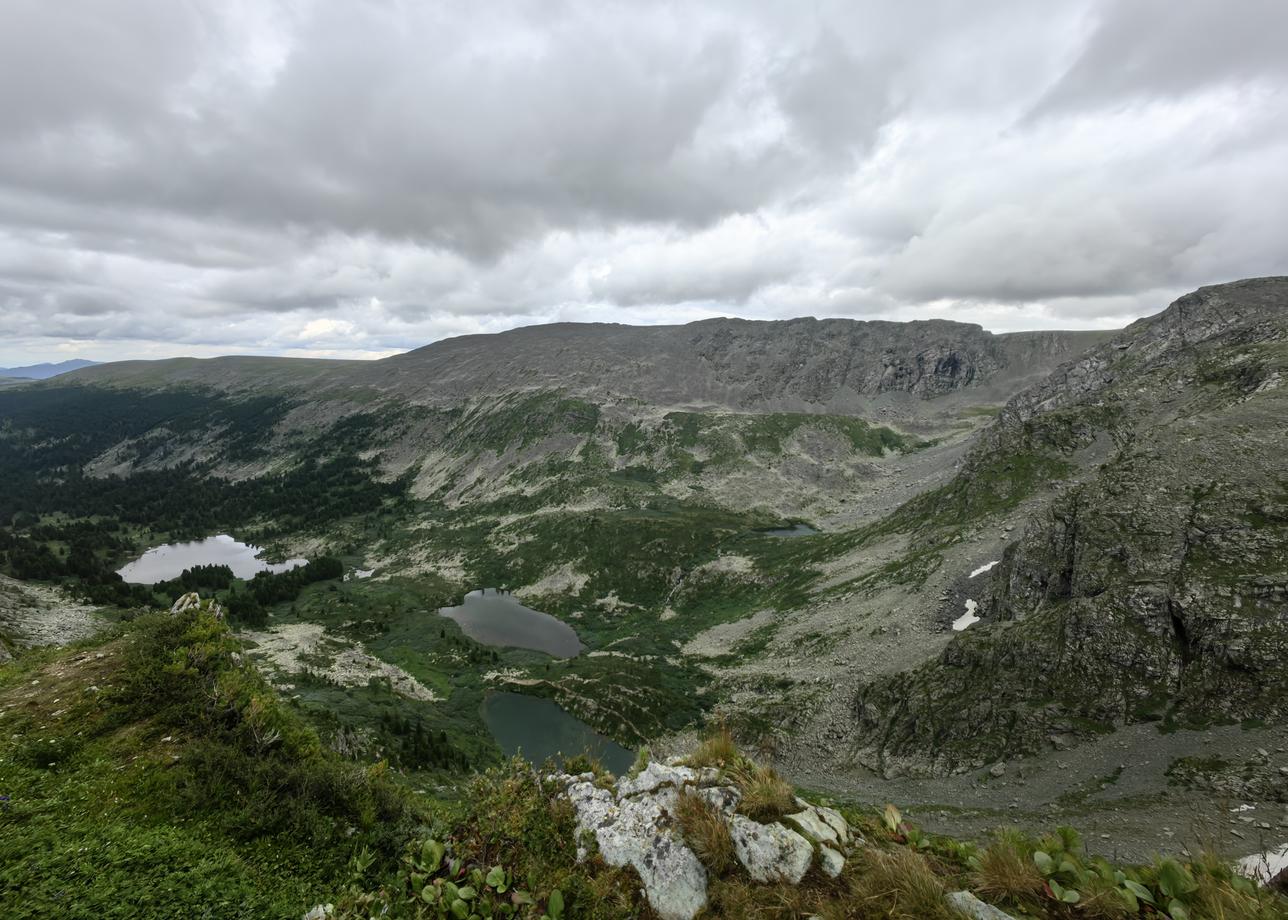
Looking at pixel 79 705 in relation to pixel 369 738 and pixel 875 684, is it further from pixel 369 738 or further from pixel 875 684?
pixel 875 684

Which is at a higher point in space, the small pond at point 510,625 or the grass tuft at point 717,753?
the grass tuft at point 717,753

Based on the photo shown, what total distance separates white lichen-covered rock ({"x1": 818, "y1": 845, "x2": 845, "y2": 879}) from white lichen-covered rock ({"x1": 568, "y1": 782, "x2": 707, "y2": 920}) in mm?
2018

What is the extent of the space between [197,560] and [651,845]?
175m

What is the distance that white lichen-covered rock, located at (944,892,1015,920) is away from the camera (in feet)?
22.9

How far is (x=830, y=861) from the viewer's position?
8766mm

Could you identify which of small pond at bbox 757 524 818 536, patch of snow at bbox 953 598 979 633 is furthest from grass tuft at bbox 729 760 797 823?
small pond at bbox 757 524 818 536

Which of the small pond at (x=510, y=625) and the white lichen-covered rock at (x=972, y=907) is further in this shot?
the small pond at (x=510, y=625)

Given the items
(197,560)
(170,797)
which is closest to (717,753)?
(170,797)

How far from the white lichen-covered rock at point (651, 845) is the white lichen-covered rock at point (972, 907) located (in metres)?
3.81

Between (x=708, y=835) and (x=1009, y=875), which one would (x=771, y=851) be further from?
(x=1009, y=875)

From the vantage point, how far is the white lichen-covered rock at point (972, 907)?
6969mm

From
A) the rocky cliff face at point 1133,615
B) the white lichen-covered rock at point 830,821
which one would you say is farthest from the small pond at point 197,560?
the white lichen-covered rock at point 830,821

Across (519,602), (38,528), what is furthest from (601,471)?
(38,528)

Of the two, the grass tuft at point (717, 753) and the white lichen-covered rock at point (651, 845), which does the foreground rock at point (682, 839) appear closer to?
the white lichen-covered rock at point (651, 845)
